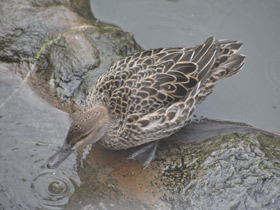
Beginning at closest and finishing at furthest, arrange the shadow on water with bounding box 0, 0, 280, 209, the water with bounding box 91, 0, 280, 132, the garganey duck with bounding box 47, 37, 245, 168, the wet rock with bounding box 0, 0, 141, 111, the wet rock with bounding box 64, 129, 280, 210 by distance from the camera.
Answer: the wet rock with bounding box 64, 129, 280, 210, the shadow on water with bounding box 0, 0, 280, 209, the garganey duck with bounding box 47, 37, 245, 168, the wet rock with bounding box 0, 0, 141, 111, the water with bounding box 91, 0, 280, 132

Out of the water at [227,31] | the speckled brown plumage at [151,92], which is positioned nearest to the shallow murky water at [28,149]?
the speckled brown plumage at [151,92]

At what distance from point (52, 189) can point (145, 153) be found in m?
1.37

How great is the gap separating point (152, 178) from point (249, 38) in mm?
3698

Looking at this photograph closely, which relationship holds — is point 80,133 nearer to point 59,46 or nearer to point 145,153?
point 145,153

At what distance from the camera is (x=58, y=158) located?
4.37 m

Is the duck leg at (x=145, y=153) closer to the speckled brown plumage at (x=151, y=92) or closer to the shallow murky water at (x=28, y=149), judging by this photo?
the speckled brown plumage at (x=151, y=92)

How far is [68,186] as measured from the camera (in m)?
4.45

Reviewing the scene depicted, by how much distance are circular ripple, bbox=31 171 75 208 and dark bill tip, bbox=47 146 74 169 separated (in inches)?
7.9

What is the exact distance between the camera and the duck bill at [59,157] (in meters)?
4.36

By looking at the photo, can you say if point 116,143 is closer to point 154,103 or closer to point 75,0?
point 154,103

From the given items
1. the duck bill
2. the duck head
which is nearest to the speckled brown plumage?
the duck head

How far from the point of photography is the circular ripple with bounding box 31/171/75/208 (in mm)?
4273

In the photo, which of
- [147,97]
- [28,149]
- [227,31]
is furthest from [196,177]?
[227,31]

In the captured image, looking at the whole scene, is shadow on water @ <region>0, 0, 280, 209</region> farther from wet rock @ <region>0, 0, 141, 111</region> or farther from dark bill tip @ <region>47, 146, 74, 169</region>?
wet rock @ <region>0, 0, 141, 111</region>
